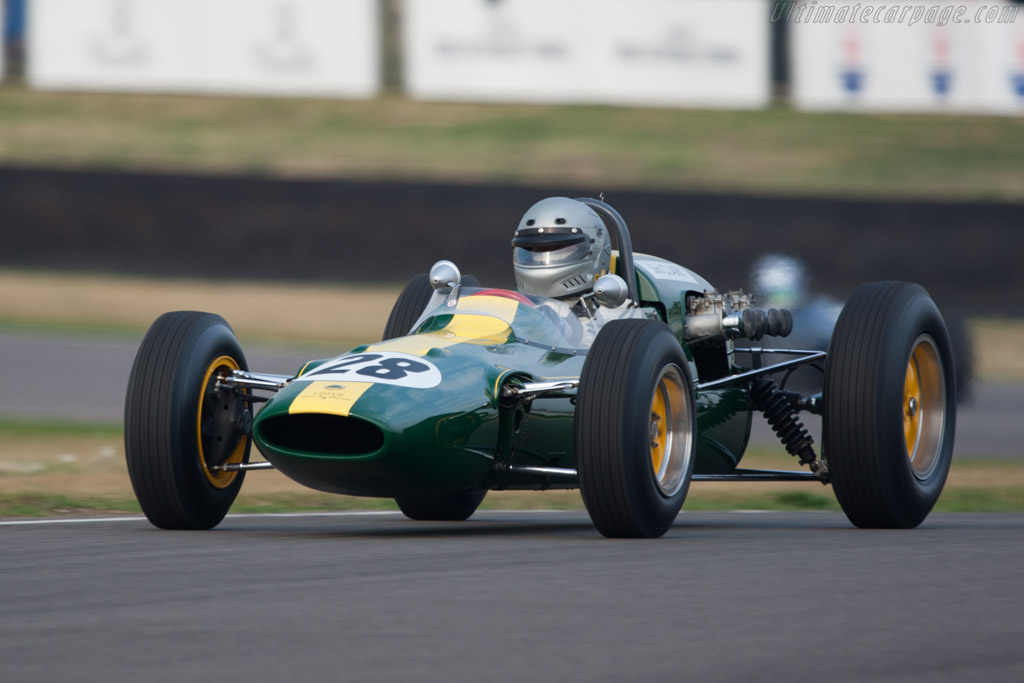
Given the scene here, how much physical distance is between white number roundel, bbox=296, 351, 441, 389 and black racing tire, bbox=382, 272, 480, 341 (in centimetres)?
179

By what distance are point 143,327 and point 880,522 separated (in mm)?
16240

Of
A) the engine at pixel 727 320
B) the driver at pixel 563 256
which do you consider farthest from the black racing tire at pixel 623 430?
the engine at pixel 727 320

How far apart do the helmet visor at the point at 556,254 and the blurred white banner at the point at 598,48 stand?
17780 mm

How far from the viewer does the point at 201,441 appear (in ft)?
23.8

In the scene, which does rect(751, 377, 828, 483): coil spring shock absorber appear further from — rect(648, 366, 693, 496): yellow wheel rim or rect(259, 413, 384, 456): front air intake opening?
rect(259, 413, 384, 456): front air intake opening

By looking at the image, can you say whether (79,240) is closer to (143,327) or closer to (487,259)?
(143,327)

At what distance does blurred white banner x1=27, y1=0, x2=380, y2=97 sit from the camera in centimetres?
2570

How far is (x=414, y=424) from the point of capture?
662 centimetres

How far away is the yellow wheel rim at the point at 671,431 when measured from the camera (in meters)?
7.13

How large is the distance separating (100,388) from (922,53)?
46.1ft

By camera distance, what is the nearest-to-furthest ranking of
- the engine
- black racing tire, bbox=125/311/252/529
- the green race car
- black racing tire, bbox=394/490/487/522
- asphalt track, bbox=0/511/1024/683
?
asphalt track, bbox=0/511/1024/683 < the green race car < black racing tire, bbox=125/311/252/529 < the engine < black racing tire, bbox=394/490/487/522

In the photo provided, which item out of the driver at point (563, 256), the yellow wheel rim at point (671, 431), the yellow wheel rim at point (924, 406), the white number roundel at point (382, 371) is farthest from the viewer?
the driver at point (563, 256)

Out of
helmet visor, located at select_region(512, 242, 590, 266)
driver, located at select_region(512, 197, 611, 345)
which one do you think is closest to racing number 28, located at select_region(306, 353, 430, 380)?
driver, located at select_region(512, 197, 611, 345)

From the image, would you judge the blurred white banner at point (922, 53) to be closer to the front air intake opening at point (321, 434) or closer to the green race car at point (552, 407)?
the green race car at point (552, 407)
